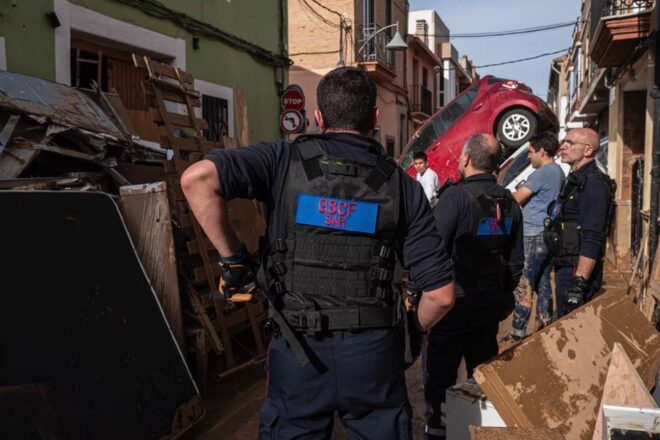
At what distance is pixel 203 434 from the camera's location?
367cm

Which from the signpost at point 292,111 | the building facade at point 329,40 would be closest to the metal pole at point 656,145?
the signpost at point 292,111

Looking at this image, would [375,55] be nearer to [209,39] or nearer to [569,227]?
[209,39]

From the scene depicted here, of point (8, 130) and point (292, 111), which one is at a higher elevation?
point (292, 111)

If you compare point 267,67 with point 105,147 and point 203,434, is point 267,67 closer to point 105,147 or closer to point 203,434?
point 105,147

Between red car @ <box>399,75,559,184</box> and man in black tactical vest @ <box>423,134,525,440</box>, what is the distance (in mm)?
8061

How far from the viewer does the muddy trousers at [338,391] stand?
6.70ft

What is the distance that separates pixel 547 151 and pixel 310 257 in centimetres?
369

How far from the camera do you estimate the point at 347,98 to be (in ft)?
6.95

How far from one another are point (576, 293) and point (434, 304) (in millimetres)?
1939

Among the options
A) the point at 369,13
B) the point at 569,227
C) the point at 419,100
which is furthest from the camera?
the point at 419,100

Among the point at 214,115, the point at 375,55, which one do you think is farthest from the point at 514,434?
the point at 375,55

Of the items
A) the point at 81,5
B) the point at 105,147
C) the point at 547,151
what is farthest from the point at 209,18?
the point at 547,151

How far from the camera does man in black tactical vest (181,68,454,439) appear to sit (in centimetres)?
204

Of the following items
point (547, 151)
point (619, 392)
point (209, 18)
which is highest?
point (209, 18)
